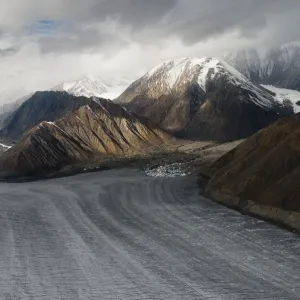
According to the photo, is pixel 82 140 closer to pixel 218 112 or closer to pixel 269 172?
pixel 269 172

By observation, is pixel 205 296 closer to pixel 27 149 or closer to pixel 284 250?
pixel 284 250

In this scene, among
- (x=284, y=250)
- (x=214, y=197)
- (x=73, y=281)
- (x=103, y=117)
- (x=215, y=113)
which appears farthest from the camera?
(x=215, y=113)

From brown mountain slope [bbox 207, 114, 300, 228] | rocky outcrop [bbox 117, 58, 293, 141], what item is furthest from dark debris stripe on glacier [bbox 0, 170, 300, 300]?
rocky outcrop [bbox 117, 58, 293, 141]

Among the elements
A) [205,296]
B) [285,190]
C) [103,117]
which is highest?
[103,117]

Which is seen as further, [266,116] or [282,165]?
[266,116]

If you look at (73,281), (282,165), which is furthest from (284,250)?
(282,165)

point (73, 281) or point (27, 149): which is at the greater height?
point (27, 149)
